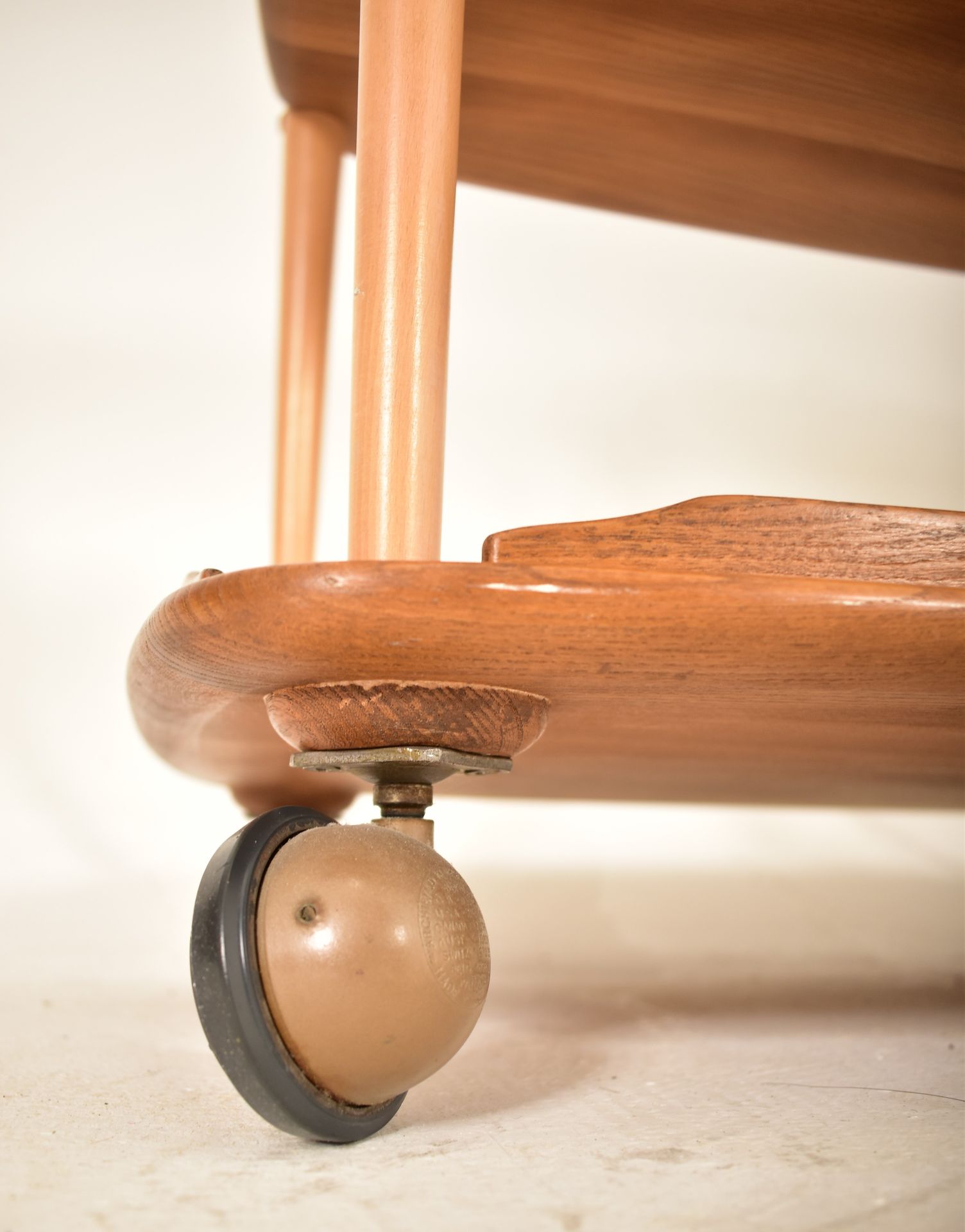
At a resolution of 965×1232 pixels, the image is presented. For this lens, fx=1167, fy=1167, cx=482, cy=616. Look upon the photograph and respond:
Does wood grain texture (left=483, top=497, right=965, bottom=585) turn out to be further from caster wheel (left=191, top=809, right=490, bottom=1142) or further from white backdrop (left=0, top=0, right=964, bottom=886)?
white backdrop (left=0, top=0, right=964, bottom=886)

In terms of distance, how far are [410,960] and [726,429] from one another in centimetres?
122

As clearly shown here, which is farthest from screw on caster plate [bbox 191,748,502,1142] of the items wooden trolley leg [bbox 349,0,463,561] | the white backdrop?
the white backdrop

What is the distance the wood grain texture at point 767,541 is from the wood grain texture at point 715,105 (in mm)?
401

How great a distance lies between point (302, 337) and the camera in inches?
39.8

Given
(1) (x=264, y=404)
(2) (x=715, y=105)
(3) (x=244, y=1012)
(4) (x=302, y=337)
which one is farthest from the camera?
(1) (x=264, y=404)

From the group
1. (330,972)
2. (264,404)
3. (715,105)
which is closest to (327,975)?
(330,972)

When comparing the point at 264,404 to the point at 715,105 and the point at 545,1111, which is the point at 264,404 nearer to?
the point at 715,105

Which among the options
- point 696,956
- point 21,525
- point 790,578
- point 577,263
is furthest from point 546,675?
point 577,263

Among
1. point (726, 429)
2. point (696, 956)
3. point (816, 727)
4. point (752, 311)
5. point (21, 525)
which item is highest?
point (752, 311)

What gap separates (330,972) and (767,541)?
25 centimetres

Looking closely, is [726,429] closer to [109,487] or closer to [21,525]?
[109,487]

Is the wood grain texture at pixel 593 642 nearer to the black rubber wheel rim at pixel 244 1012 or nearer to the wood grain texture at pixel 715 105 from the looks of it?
the black rubber wheel rim at pixel 244 1012

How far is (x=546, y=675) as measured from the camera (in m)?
0.51

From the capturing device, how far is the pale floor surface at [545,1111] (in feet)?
1.31
